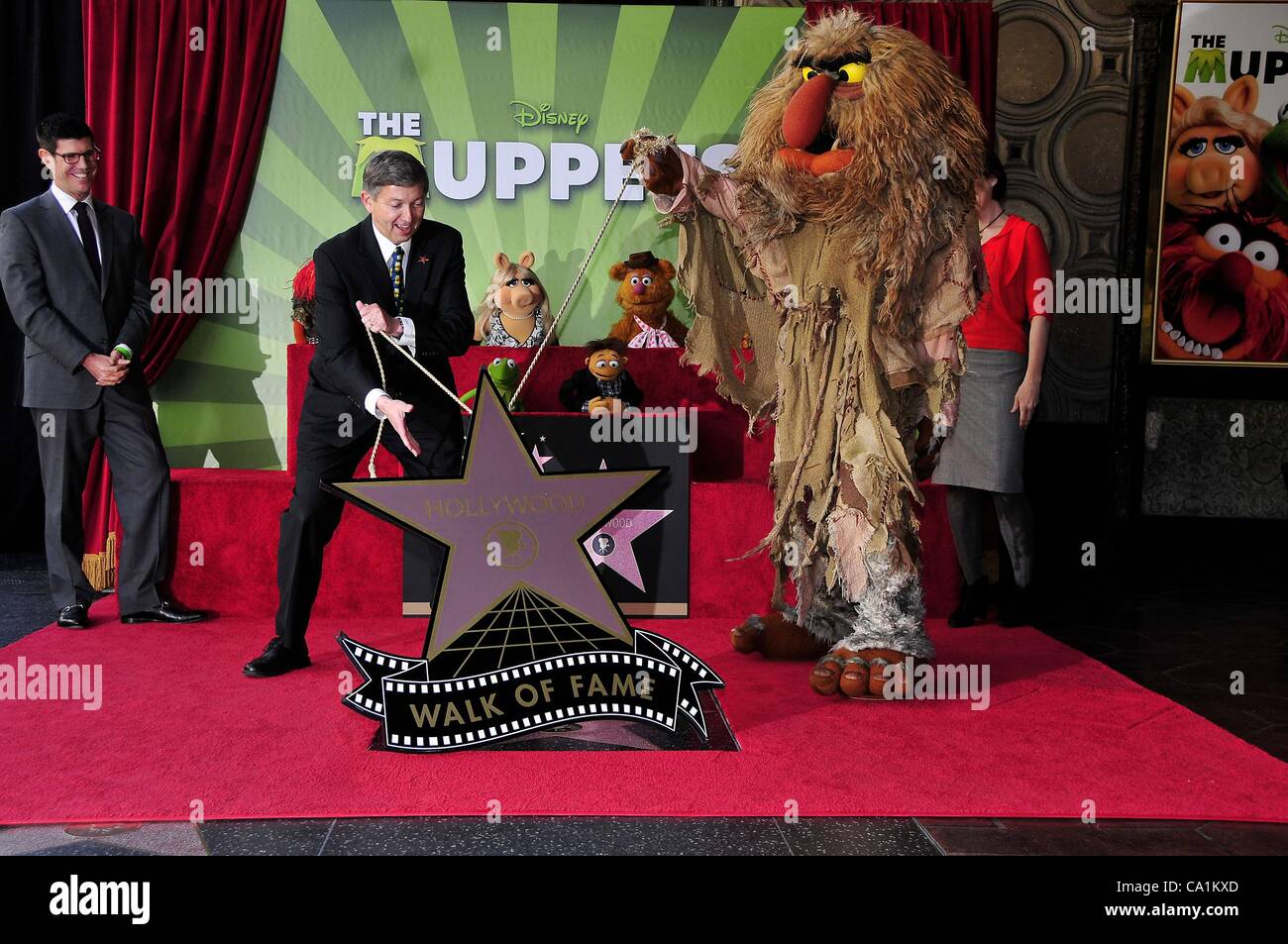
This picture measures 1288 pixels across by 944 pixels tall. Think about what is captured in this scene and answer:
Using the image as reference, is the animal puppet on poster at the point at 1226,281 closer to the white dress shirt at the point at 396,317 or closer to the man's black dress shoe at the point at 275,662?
the white dress shirt at the point at 396,317

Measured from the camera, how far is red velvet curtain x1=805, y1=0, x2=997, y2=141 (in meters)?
5.26

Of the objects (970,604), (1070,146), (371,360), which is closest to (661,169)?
(371,360)

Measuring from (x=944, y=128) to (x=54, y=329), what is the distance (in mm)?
2983


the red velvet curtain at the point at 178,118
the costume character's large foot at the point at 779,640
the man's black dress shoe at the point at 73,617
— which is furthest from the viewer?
the red velvet curtain at the point at 178,118

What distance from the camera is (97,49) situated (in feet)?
16.3

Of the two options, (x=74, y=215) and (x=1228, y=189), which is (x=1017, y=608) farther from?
(x=74, y=215)

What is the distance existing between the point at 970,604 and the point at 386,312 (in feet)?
7.51

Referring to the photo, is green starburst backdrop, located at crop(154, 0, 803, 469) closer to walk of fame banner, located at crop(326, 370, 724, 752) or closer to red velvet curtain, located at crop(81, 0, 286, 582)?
red velvet curtain, located at crop(81, 0, 286, 582)

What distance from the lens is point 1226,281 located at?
5.81 metres

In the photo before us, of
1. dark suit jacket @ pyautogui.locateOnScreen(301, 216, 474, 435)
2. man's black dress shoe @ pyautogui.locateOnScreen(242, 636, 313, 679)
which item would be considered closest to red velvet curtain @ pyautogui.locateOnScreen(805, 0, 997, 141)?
dark suit jacket @ pyautogui.locateOnScreen(301, 216, 474, 435)

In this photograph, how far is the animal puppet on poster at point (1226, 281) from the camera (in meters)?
5.81

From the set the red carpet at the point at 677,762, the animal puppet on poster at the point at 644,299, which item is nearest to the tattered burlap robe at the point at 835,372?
the red carpet at the point at 677,762

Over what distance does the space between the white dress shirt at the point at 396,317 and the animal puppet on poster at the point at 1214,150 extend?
4.46m
